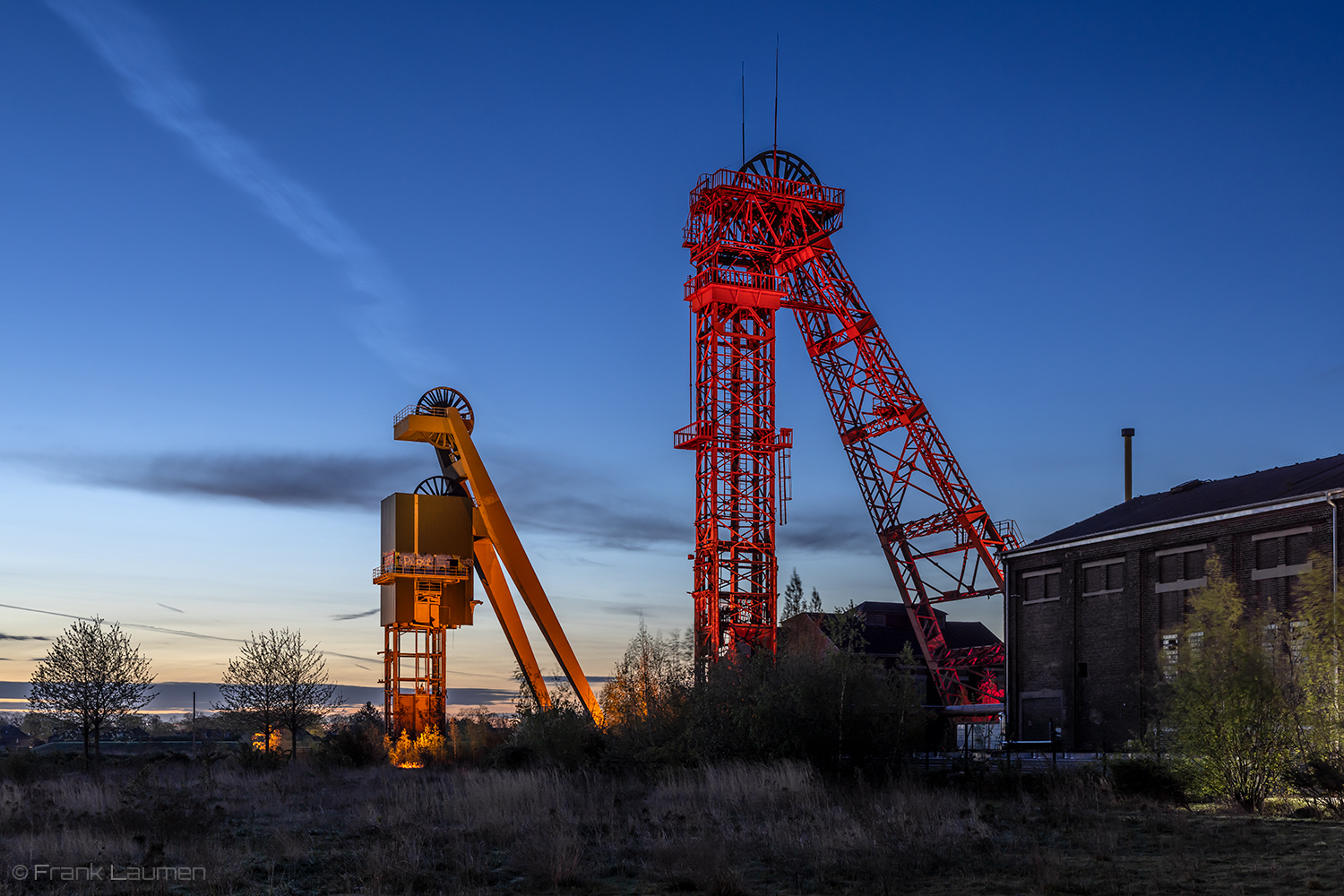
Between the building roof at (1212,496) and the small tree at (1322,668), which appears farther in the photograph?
the building roof at (1212,496)

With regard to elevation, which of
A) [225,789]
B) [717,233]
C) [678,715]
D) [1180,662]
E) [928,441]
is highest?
[717,233]

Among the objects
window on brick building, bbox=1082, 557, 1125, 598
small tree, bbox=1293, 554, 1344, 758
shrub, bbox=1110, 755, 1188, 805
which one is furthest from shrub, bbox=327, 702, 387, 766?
small tree, bbox=1293, 554, 1344, 758

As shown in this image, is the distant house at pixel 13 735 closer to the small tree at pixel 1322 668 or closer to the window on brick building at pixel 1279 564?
the window on brick building at pixel 1279 564

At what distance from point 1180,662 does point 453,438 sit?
106 ft

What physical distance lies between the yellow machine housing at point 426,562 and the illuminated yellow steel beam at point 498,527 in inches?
40.3

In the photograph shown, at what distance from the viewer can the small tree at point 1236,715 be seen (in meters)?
18.4

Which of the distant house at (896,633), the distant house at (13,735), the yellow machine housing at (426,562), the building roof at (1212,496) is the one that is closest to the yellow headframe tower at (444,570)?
the yellow machine housing at (426,562)

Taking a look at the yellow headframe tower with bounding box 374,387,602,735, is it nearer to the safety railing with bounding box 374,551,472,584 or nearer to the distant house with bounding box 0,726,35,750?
the safety railing with bounding box 374,551,472,584

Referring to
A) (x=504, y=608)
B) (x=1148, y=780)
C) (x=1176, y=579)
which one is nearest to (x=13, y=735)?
(x=504, y=608)

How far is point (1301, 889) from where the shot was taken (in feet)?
36.2

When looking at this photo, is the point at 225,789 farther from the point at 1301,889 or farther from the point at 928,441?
the point at 928,441

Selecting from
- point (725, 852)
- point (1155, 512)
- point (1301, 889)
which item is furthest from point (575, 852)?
point (1155, 512)

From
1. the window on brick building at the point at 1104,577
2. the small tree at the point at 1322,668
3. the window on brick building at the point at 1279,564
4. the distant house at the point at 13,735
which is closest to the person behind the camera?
the small tree at the point at 1322,668

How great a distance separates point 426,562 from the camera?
43281 mm
